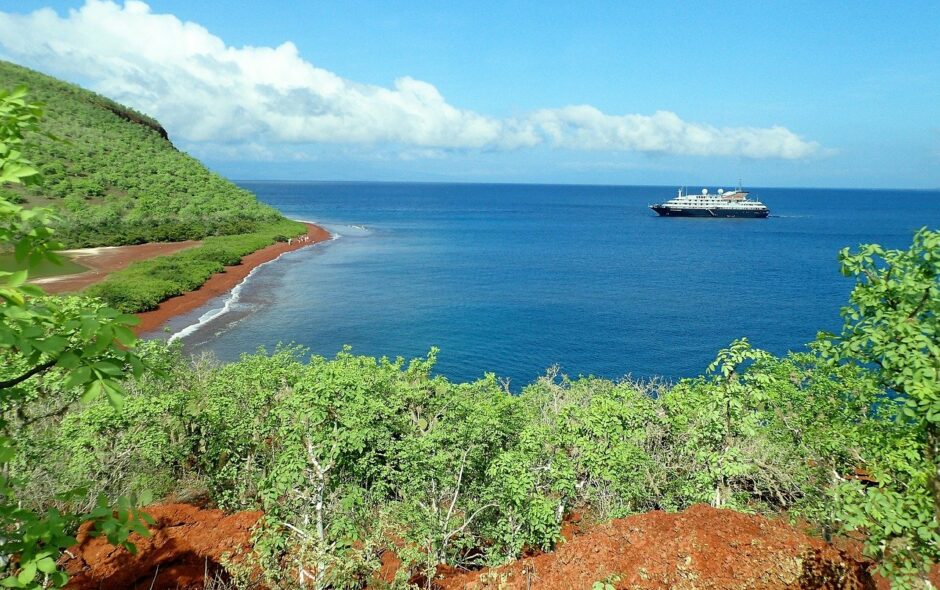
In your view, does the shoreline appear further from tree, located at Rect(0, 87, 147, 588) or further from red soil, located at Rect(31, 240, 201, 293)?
tree, located at Rect(0, 87, 147, 588)

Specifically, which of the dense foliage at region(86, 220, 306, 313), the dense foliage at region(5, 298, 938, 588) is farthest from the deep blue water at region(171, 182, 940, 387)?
the dense foliage at region(5, 298, 938, 588)

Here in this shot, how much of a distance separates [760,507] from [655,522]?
6.48 meters

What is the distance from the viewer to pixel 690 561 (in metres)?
10.9

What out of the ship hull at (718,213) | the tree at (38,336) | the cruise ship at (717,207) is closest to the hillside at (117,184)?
the tree at (38,336)

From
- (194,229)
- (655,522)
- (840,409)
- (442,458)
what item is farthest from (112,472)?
(194,229)

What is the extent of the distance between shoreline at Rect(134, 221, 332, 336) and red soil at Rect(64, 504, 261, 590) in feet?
69.8

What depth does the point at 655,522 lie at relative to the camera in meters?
12.1

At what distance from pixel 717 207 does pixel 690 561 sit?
167034mm

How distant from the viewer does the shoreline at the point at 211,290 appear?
4872 centimetres

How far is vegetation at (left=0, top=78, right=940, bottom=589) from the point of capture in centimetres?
739

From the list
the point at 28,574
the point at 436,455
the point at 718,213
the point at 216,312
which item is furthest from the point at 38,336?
the point at 718,213

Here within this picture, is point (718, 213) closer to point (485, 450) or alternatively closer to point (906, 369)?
point (485, 450)

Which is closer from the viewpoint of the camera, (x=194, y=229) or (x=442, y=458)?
(x=442, y=458)

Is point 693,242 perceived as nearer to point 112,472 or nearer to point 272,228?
point 272,228
